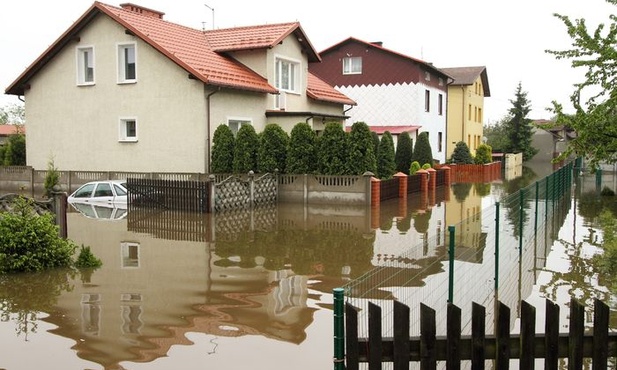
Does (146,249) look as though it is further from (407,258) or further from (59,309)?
(407,258)

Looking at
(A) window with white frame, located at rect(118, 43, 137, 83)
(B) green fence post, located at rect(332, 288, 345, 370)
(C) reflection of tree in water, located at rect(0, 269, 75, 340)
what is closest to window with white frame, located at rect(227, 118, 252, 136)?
(A) window with white frame, located at rect(118, 43, 137, 83)

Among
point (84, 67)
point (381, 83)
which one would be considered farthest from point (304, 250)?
point (381, 83)

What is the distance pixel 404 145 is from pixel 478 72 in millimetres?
20506

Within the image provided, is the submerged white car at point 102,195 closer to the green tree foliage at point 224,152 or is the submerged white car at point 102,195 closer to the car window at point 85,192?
the car window at point 85,192

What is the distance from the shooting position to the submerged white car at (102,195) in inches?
802

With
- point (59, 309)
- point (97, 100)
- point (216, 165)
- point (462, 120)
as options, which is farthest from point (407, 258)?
point (462, 120)

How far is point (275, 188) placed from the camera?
21875 millimetres

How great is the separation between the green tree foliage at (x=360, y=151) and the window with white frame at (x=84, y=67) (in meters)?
12.2

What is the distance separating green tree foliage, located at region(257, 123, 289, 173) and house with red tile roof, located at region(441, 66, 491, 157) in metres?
26.2

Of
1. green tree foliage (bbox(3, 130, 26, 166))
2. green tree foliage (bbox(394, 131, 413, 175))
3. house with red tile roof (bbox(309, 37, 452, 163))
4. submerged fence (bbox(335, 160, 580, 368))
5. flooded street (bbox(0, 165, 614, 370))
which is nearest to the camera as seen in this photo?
flooded street (bbox(0, 165, 614, 370))

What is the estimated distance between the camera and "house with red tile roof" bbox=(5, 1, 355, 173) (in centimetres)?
2402

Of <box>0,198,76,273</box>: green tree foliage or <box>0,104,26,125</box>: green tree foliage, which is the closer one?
<box>0,198,76,273</box>: green tree foliage

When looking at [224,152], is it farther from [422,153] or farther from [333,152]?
[422,153]

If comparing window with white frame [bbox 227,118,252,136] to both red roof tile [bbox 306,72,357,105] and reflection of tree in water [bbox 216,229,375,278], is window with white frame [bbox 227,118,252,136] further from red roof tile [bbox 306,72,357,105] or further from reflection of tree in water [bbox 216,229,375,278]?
reflection of tree in water [bbox 216,229,375,278]
